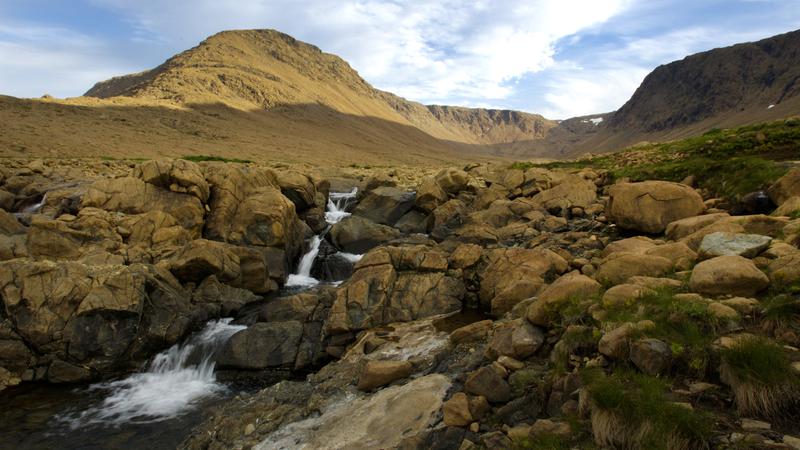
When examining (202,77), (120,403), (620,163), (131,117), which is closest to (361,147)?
(202,77)

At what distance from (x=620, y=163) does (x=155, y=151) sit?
54.9 metres

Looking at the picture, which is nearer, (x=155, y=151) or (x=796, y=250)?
(x=796, y=250)

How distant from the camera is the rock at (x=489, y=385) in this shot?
24.2 feet

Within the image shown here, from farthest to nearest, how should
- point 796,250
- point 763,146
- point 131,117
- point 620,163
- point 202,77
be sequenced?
point 202,77 < point 131,117 < point 620,163 < point 763,146 < point 796,250

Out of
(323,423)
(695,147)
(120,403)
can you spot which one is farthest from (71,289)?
(695,147)

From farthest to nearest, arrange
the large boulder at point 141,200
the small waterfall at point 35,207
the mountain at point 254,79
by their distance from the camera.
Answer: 1. the mountain at point 254,79
2. the small waterfall at point 35,207
3. the large boulder at point 141,200

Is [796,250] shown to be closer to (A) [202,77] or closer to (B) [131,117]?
(B) [131,117]

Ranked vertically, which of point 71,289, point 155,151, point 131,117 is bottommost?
point 71,289

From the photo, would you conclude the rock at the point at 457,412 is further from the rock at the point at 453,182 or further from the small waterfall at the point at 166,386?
the rock at the point at 453,182

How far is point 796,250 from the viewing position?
7.94 meters

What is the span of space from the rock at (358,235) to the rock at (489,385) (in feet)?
61.3

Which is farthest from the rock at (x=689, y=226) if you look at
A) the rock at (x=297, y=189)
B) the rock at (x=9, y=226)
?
the rock at (x=9, y=226)

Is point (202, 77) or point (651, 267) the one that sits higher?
point (202, 77)

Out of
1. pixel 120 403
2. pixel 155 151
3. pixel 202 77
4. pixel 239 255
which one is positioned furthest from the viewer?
pixel 202 77
